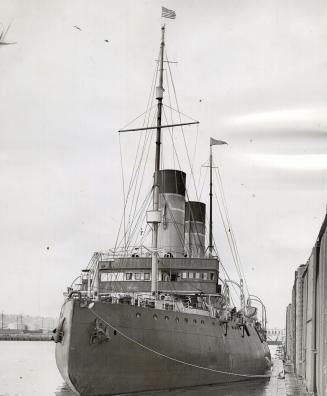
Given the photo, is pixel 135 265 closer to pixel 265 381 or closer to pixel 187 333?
pixel 187 333

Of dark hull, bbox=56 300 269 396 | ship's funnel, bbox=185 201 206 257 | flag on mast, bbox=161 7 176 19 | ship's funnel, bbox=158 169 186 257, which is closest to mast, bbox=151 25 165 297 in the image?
dark hull, bbox=56 300 269 396

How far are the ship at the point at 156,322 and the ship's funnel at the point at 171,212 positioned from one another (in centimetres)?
5

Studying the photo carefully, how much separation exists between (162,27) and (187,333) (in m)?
14.9

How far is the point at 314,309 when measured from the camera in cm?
1738

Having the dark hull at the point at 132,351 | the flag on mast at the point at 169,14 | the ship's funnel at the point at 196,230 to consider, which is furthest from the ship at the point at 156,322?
the ship's funnel at the point at 196,230

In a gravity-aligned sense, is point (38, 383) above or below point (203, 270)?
below

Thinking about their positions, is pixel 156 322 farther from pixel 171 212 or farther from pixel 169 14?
pixel 169 14

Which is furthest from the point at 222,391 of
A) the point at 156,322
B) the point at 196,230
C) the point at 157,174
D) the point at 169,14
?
the point at 196,230

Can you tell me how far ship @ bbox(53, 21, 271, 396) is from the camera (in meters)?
18.2

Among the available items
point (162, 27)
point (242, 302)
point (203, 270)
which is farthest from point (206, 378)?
point (162, 27)

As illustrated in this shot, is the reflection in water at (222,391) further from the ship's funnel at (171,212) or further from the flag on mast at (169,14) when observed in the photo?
the flag on mast at (169,14)

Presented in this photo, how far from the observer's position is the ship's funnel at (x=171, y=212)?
2942 centimetres

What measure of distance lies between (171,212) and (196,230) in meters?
8.64

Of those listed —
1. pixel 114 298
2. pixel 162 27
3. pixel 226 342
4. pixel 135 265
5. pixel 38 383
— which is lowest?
pixel 38 383
